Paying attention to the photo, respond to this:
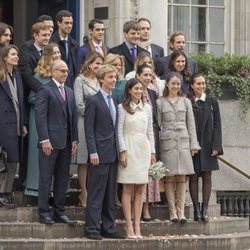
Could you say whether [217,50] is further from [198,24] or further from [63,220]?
[63,220]

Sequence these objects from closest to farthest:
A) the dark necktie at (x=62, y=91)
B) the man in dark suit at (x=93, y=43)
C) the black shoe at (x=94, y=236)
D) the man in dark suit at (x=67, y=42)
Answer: the black shoe at (x=94, y=236), the dark necktie at (x=62, y=91), the man in dark suit at (x=67, y=42), the man in dark suit at (x=93, y=43)

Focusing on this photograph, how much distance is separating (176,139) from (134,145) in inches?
35.3

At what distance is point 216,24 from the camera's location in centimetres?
2139

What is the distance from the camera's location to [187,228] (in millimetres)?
16984

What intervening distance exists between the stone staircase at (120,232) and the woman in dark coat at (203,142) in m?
0.36

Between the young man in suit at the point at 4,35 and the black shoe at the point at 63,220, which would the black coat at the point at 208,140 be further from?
the young man in suit at the point at 4,35

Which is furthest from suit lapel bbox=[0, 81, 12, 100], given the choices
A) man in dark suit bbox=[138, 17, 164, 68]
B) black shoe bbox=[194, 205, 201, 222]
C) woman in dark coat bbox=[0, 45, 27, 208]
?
black shoe bbox=[194, 205, 201, 222]

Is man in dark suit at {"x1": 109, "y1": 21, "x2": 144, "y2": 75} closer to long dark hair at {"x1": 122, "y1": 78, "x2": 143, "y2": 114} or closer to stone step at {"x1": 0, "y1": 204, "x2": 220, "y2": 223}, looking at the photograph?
long dark hair at {"x1": 122, "y1": 78, "x2": 143, "y2": 114}

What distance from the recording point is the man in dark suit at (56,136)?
15.8 metres

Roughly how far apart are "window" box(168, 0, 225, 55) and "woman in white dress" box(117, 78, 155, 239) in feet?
15.8

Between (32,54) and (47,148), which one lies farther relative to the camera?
(32,54)

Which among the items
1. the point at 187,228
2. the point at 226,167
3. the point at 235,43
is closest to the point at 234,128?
the point at 226,167

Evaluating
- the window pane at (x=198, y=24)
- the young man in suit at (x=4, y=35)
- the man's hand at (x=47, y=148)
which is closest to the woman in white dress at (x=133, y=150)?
the man's hand at (x=47, y=148)

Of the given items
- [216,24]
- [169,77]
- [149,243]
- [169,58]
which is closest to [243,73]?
[216,24]
